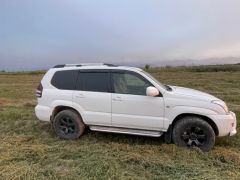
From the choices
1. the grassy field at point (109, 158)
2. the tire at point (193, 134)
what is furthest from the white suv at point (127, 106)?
the grassy field at point (109, 158)

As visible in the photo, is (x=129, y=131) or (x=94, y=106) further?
(x=94, y=106)

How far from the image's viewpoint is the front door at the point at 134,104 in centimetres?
574

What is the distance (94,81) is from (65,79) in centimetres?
78

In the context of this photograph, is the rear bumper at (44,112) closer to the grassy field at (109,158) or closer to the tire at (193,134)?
the grassy field at (109,158)

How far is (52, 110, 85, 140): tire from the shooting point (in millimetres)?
6430

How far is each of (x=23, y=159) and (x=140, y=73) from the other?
295 cm

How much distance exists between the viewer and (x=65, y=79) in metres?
6.63

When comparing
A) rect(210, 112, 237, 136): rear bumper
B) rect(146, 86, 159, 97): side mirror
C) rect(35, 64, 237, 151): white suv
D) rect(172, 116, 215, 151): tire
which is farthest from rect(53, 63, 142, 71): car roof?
rect(210, 112, 237, 136): rear bumper

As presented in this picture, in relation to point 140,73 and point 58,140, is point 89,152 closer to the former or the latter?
point 58,140

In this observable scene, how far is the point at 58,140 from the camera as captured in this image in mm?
6445

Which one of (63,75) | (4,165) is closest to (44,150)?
(4,165)

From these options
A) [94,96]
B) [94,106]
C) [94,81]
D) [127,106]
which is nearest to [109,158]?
[127,106]

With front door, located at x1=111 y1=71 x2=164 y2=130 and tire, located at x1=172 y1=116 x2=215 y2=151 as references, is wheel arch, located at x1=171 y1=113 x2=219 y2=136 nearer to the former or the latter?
tire, located at x1=172 y1=116 x2=215 y2=151

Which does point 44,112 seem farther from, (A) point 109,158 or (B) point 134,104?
(A) point 109,158
